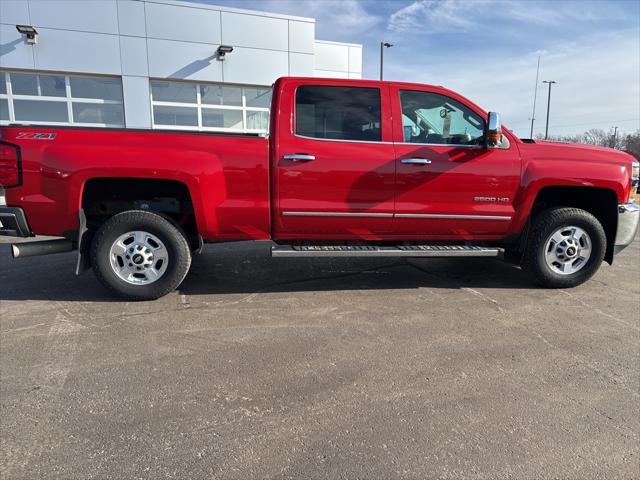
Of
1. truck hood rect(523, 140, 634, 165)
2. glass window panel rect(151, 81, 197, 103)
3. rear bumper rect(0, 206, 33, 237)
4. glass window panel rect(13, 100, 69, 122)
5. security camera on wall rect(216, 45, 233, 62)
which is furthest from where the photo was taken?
glass window panel rect(151, 81, 197, 103)

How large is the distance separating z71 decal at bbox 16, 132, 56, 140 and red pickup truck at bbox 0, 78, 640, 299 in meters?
0.01

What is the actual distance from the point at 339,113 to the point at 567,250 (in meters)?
2.83

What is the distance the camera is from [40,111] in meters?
14.2

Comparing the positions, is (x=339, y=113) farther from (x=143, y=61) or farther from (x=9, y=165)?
(x=143, y=61)

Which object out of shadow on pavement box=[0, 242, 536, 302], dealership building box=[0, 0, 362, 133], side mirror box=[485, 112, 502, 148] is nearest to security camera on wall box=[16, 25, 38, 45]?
dealership building box=[0, 0, 362, 133]

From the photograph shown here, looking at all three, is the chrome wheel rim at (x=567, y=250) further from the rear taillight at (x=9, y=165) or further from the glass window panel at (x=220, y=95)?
the glass window panel at (x=220, y=95)

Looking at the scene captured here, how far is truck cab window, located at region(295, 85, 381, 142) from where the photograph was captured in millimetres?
4547

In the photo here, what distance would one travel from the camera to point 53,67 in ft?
45.4

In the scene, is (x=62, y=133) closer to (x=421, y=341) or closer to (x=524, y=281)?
(x=421, y=341)

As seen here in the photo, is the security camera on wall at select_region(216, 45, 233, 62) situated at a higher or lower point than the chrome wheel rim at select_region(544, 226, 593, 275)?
higher

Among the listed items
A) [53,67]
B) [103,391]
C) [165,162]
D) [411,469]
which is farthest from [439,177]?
[53,67]

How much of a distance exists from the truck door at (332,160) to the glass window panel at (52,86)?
12.7m

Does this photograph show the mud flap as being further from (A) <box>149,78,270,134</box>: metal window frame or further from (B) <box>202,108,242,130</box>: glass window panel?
(B) <box>202,108,242,130</box>: glass window panel

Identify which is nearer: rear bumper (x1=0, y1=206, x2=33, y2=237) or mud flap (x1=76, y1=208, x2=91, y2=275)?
rear bumper (x1=0, y1=206, x2=33, y2=237)
